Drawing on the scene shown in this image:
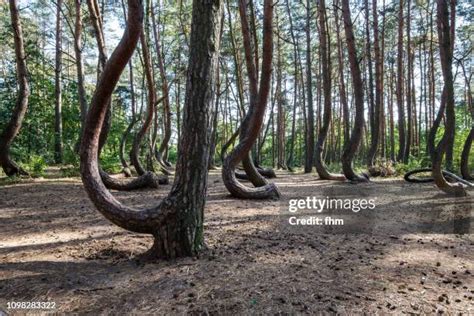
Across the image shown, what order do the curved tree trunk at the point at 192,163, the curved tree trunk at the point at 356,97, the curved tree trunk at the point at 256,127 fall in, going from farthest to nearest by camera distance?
the curved tree trunk at the point at 356,97
the curved tree trunk at the point at 256,127
the curved tree trunk at the point at 192,163

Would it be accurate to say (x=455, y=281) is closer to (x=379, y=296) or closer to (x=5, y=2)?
(x=379, y=296)

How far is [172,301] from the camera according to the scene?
7.16 ft

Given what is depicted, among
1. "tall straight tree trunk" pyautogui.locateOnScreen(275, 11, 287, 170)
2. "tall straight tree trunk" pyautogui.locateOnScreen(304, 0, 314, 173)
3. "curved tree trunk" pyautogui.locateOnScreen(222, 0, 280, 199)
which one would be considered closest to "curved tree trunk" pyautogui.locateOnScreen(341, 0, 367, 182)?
"curved tree trunk" pyautogui.locateOnScreen(222, 0, 280, 199)

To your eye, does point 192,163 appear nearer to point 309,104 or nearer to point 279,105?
point 309,104

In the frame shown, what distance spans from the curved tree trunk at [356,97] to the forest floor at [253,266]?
163 inches

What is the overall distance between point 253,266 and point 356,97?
7506mm

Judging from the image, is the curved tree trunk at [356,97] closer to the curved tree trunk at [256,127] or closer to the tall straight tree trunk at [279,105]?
the curved tree trunk at [256,127]

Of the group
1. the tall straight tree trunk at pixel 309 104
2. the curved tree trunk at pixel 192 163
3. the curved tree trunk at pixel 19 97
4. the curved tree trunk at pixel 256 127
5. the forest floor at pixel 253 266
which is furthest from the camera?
the tall straight tree trunk at pixel 309 104

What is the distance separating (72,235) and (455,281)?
12.6 feet

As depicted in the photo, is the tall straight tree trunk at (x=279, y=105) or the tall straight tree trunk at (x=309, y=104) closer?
the tall straight tree trunk at (x=309, y=104)

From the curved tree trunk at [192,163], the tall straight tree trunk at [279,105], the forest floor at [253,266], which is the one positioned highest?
the tall straight tree trunk at [279,105]

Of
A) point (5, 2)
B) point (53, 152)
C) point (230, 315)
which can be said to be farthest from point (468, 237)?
point (5, 2)

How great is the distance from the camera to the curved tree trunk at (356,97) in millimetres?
8711

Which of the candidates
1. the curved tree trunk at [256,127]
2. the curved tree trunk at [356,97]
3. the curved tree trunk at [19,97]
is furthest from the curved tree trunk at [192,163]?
the curved tree trunk at [356,97]
